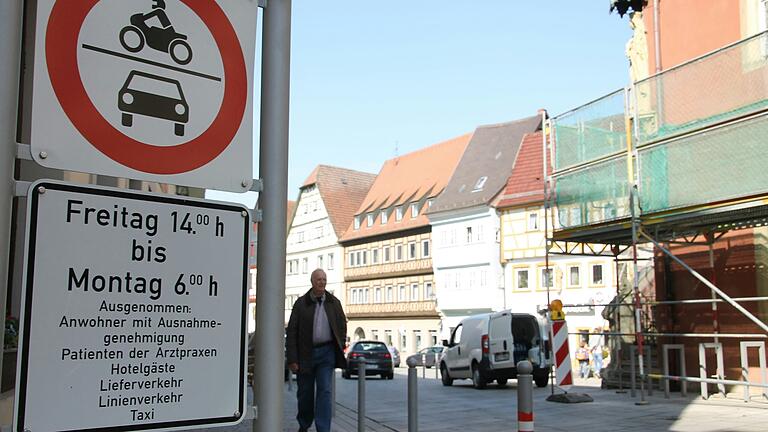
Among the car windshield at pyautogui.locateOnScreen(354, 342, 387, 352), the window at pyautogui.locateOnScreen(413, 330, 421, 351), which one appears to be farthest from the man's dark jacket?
the window at pyautogui.locateOnScreen(413, 330, 421, 351)

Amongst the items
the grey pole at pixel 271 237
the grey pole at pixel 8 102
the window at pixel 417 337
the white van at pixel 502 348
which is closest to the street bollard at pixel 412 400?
the grey pole at pixel 271 237

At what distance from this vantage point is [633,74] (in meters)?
20.7

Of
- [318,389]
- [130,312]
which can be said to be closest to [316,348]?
[318,389]

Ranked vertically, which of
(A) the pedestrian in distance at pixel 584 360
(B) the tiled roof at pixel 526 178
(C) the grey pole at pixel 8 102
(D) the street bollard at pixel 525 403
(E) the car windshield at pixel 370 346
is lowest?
(A) the pedestrian in distance at pixel 584 360

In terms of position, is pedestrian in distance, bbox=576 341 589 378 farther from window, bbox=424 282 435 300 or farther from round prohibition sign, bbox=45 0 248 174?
round prohibition sign, bbox=45 0 248 174

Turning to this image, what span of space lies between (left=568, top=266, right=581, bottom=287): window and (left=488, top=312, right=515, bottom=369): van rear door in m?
25.6

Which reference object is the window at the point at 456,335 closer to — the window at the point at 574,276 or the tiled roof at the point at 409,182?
the window at the point at 574,276

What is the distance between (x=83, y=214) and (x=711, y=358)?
17.3 metres

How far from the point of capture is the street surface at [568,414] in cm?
1147

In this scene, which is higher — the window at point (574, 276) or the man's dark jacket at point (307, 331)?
the window at point (574, 276)

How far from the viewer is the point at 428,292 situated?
197 ft

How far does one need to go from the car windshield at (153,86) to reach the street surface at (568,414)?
7321mm

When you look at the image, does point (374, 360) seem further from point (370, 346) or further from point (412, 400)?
point (412, 400)

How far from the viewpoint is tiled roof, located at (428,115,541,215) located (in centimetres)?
5441
